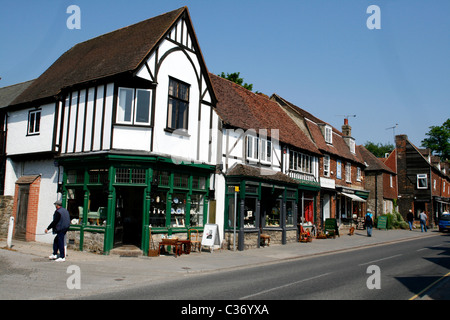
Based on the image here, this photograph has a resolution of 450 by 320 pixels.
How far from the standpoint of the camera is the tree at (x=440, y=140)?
211 ft

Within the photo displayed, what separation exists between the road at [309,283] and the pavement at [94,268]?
64 centimetres

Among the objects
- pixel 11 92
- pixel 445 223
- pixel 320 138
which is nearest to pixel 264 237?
pixel 320 138

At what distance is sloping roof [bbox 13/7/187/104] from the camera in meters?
15.6

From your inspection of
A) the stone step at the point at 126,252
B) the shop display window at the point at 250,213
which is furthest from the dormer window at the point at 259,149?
the stone step at the point at 126,252

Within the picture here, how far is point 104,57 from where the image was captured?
17.2 meters

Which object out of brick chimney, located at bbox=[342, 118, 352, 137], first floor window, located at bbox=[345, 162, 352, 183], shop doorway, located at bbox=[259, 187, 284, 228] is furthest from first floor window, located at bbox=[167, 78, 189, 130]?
brick chimney, located at bbox=[342, 118, 352, 137]

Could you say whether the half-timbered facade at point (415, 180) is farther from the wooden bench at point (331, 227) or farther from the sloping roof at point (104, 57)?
the sloping roof at point (104, 57)

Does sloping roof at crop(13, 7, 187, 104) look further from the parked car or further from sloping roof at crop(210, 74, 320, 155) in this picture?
the parked car

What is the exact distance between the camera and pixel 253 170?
64.5 feet

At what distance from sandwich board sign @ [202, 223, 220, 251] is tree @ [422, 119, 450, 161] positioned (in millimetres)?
59978
